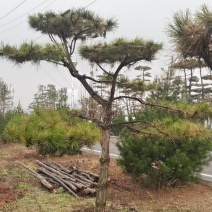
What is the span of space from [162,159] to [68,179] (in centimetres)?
198

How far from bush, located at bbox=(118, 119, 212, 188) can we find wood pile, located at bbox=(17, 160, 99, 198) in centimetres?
85

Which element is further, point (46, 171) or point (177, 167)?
point (46, 171)

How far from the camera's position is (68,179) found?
8.44 meters

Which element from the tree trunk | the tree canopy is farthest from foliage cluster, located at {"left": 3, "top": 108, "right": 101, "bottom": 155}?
the tree canopy

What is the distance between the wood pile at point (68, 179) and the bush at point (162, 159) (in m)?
0.85

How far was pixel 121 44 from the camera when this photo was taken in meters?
4.88

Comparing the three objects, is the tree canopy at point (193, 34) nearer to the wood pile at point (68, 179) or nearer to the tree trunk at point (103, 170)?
the tree trunk at point (103, 170)

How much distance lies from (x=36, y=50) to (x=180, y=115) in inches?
78.0

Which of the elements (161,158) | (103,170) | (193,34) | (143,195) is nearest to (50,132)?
(103,170)

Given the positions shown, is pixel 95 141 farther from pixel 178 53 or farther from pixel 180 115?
pixel 178 53

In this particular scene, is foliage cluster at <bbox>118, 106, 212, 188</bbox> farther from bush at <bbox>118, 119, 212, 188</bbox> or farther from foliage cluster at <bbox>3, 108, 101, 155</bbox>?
foliage cluster at <bbox>3, 108, 101, 155</bbox>

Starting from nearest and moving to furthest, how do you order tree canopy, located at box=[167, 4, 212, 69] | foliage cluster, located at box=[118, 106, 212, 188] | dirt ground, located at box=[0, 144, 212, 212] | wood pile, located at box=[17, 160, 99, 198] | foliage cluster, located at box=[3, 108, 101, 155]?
tree canopy, located at box=[167, 4, 212, 69]
foliage cluster, located at box=[3, 108, 101, 155]
dirt ground, located at box=[0, 144, 212, 212]
wood pile, located at box=[17, 160, 99, 198]
foliage cluster, located at box=[118, 106, 212, 188]

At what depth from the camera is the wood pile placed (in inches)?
303

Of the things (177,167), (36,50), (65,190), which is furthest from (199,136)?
(65,190)
